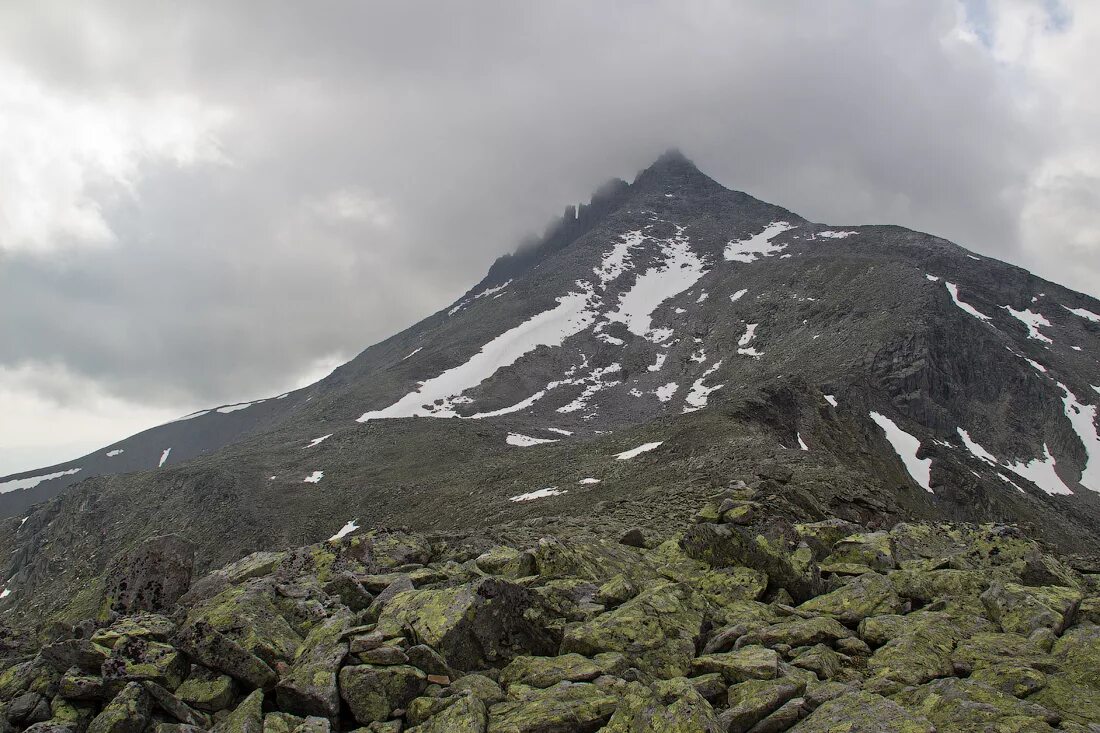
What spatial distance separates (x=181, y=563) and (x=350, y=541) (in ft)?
11.7

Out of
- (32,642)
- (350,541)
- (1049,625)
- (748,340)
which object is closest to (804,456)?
(1049,625)

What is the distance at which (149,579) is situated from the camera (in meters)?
12.7

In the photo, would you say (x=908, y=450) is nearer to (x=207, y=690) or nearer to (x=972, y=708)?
(x=972, y=708)

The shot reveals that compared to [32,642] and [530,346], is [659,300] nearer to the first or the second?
[530,346]

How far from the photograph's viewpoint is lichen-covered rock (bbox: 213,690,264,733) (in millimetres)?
7828

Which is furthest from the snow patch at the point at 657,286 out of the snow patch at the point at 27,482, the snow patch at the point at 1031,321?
the snow patch at the point at 27,482

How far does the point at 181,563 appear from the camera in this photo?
13203 mm

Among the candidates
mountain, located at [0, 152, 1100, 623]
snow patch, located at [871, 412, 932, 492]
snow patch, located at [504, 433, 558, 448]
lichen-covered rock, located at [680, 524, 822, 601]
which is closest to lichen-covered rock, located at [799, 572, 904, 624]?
lichen-covered rock, located at [680, 524, 822, 601]

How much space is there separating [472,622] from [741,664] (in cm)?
410

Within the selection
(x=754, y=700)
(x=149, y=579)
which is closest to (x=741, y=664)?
(x=754, y=700)

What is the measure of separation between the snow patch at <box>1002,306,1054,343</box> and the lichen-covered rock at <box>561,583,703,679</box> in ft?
493

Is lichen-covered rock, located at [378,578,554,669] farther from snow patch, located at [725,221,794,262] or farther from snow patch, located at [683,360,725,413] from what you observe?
snow patch, located at [725,221,794,262]

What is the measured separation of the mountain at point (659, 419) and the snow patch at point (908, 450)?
1.02 feet

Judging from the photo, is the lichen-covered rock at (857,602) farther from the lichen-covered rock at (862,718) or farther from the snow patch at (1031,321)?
the snow patch at (1031,321)
